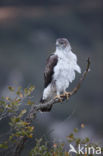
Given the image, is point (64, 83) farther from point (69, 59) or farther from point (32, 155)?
point (32, 155)

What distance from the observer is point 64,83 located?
3.38m

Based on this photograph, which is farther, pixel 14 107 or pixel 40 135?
pixel 40 135

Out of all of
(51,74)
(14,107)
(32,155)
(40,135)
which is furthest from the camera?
(40,135)

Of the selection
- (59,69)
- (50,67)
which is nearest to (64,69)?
(59,69)

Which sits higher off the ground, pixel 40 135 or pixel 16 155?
pixel 40 135

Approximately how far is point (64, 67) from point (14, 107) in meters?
0.91

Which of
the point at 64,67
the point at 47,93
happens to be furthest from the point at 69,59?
the point at 47,93

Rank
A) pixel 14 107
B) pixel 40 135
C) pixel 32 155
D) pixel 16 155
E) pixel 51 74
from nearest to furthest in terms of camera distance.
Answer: pixel 14 107, pixel 32 155, pixel 16 155, pixel 51 74, pixel 40 135

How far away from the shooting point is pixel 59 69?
10.8 feet

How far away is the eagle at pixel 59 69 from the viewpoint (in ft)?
10.8

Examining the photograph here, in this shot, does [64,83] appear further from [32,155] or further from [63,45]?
[32,155]

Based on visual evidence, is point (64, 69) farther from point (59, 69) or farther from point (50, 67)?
point (50, 67)

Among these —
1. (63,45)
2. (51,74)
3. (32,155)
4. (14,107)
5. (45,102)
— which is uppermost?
(63,45)

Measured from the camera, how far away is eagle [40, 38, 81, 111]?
3.29m
